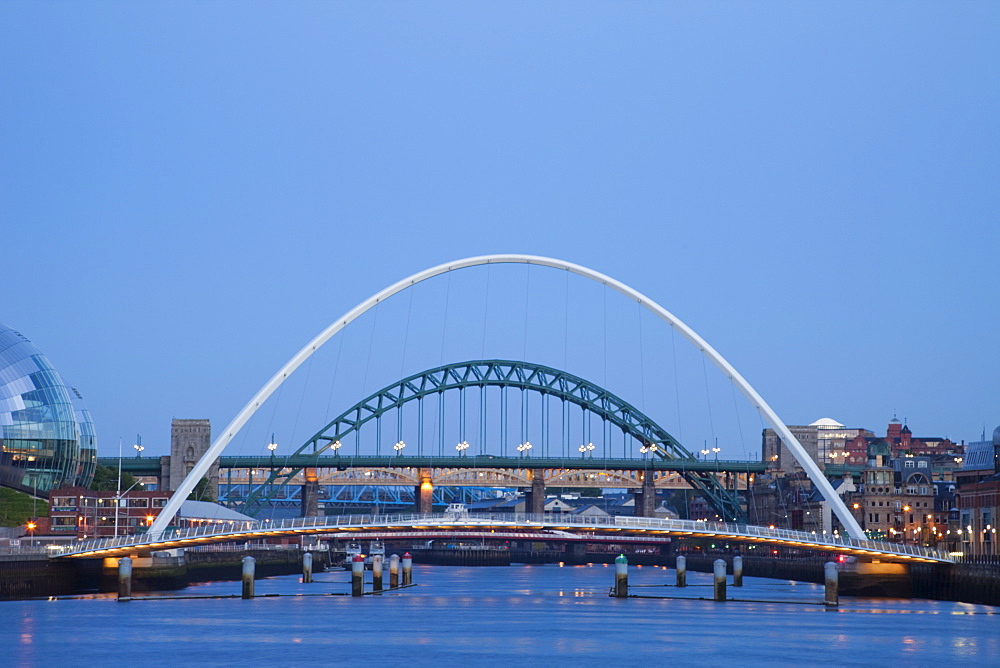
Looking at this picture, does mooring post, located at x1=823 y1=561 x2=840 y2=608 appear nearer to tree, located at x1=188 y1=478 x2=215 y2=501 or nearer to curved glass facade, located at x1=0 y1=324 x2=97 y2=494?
curved glass facade, located at x1=0 y1=324 x2=97 y2=494

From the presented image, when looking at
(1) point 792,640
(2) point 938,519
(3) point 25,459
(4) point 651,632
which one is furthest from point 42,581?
(2) point 938,519

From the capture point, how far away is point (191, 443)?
150 m

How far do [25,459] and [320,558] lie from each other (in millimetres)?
47853

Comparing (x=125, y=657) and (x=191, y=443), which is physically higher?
(x=191, y=443)

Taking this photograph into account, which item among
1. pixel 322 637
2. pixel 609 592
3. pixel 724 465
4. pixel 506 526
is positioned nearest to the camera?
pixel 322 637

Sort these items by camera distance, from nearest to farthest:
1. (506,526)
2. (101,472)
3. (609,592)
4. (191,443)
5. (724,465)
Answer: (506,526)
(609,592)
(101,472)
(191,443)
(724,465)

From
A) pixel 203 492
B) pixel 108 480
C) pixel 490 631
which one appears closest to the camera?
pixel 490 631

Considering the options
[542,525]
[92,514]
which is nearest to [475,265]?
[542,525]

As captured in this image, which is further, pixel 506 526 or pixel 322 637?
pixel 506 526

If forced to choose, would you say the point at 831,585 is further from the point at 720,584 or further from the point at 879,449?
the point at 879,449

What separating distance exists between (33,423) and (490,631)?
53.4 meters

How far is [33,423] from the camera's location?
367 ft

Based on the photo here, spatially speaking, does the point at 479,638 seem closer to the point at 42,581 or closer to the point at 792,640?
the point at 792,640

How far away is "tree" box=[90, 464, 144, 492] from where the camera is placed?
12838cm
